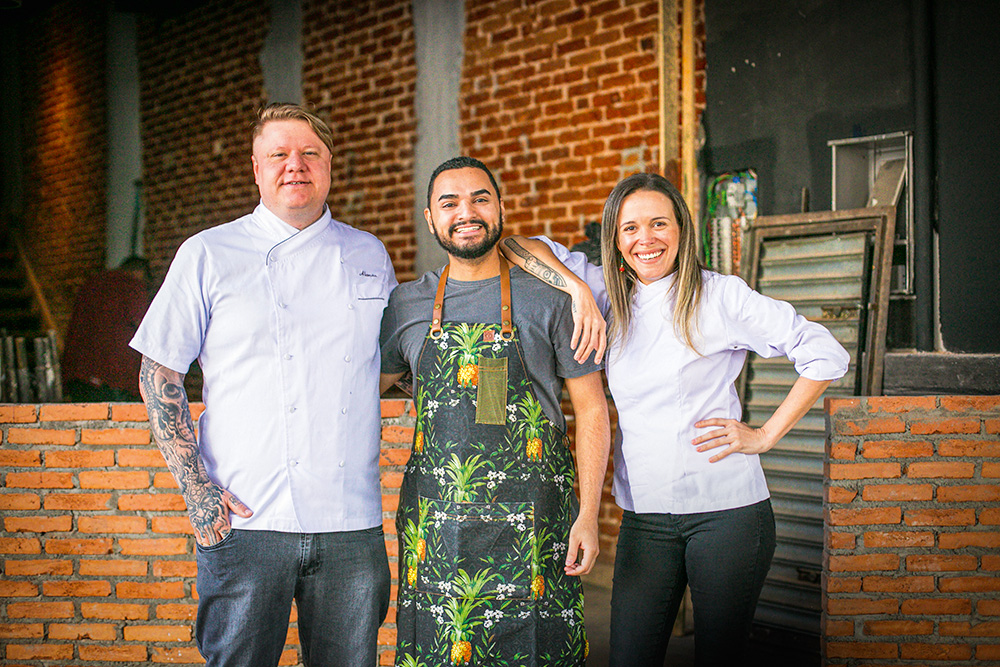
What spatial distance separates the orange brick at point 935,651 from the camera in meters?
2.60

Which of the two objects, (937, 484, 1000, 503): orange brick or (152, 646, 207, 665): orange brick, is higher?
(937, 484, 1000, 503): orange brick

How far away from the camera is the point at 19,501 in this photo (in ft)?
9.72

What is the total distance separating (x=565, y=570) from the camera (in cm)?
194

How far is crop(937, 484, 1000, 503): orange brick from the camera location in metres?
2.58

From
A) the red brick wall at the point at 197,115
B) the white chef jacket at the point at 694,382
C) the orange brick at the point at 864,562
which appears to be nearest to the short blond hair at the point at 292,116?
the white chef jacket at the point at 694,382

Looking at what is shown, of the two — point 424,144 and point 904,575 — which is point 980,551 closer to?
point 904,575

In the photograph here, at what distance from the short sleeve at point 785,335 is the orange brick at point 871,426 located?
29.3 inches

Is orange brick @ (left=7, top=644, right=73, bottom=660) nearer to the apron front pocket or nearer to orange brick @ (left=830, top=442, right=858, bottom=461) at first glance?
the apron front pocket

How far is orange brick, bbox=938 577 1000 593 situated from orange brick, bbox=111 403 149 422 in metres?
2.70

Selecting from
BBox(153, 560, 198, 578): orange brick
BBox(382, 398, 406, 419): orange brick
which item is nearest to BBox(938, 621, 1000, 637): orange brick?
BBox(382, 398, 406, 419): orange brick

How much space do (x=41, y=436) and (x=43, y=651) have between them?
0.78 metres

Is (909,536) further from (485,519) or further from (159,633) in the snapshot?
(159,633)

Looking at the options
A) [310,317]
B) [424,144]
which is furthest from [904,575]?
[424,144]

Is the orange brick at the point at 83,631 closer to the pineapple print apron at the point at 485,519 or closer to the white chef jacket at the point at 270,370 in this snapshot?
the white chef jacket at the point at 270,370
